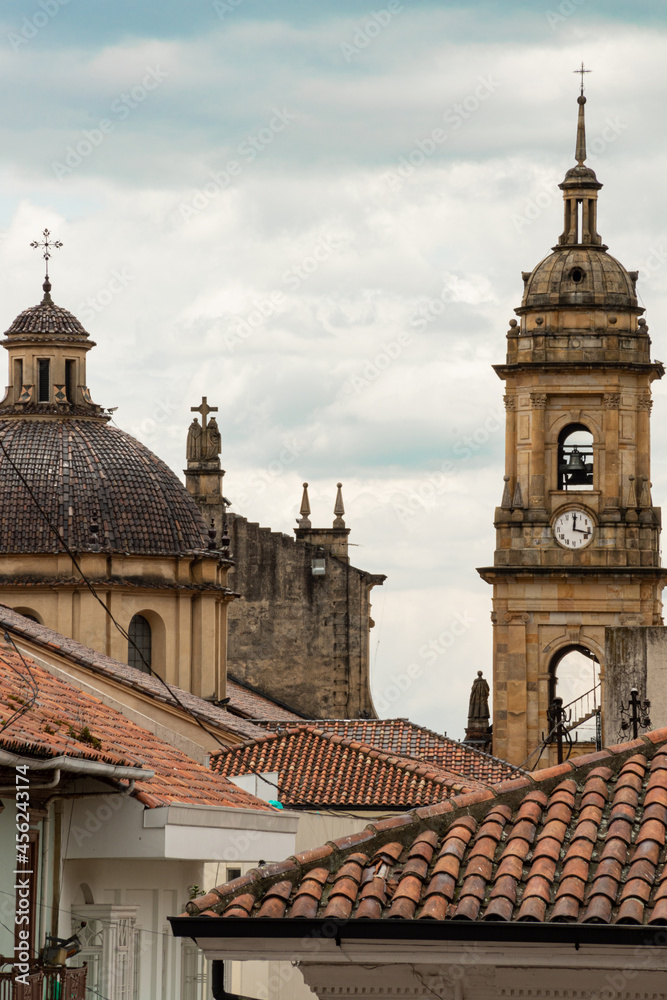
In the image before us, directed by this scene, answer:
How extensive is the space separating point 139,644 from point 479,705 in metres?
13.6

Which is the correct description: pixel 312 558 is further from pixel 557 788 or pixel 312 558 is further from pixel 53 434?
pixel 557 788

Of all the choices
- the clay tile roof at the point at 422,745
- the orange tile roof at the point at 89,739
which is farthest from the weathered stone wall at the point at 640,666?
the clay tile roof at the point at 422,745

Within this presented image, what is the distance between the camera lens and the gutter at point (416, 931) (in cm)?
1080

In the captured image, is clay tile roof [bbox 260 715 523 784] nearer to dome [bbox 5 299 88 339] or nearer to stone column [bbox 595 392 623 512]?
dome [bbox 5 299 88 339]

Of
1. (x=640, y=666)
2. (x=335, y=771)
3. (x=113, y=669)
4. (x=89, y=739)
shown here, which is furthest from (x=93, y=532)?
(x=89, y=739)

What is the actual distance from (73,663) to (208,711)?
9848mm

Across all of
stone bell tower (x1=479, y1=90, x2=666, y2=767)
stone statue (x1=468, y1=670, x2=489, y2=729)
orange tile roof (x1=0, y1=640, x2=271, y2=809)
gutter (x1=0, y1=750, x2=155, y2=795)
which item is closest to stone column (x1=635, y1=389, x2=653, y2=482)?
stone bell tower (x1=479, y1=90, x2=666, y2=767)

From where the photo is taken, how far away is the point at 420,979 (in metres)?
11.3

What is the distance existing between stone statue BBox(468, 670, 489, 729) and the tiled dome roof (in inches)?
489

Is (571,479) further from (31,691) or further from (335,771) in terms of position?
(31,691)

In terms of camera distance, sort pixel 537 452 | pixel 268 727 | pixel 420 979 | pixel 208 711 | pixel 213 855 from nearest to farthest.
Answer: pixel 420 979
pixel 213 855
pixel 208 711
pixel 268 727
pixel 537 452

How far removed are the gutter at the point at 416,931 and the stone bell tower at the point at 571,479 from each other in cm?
4517

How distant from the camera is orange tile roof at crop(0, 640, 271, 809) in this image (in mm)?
13889

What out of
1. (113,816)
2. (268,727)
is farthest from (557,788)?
(268,727)
